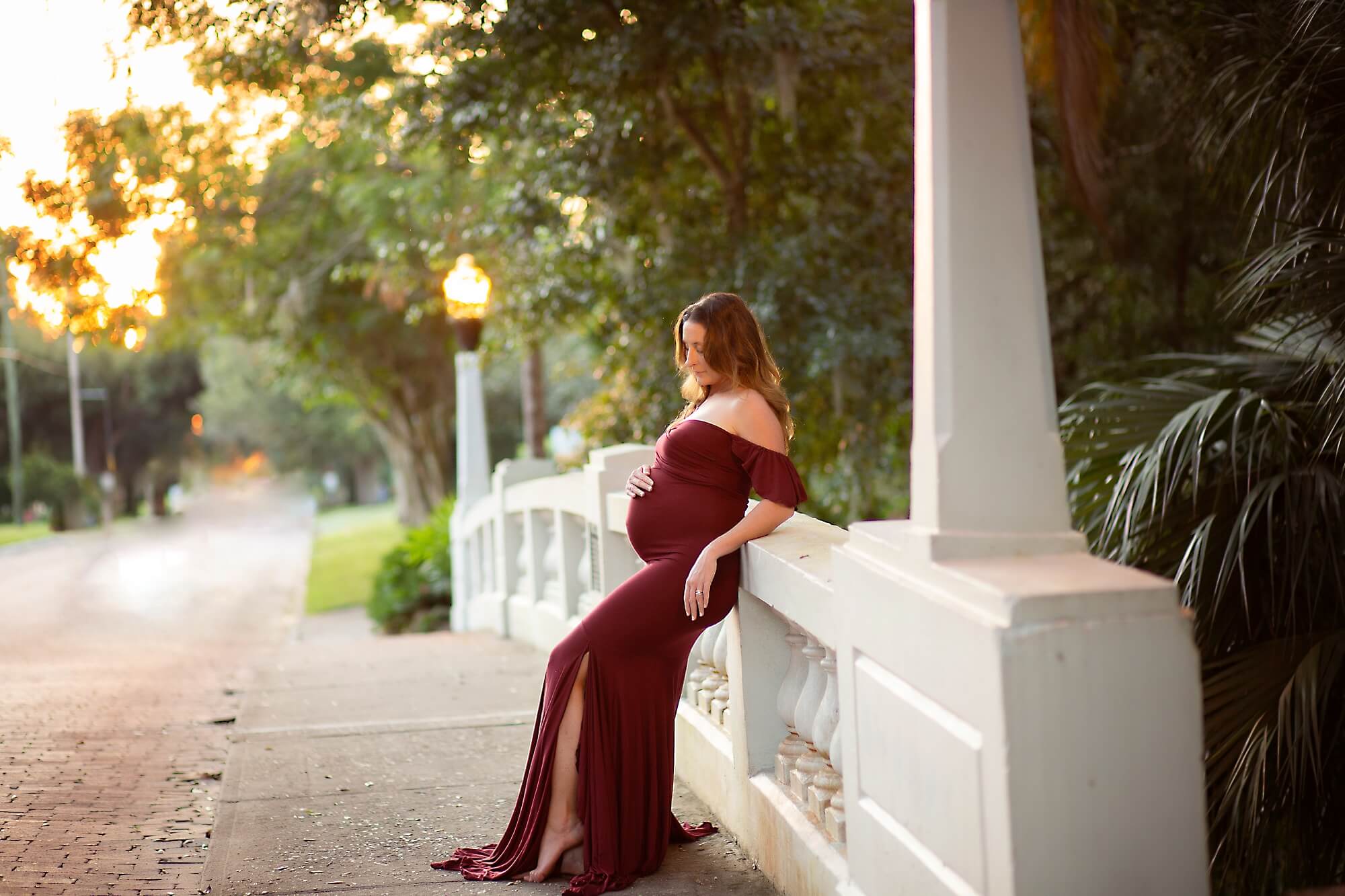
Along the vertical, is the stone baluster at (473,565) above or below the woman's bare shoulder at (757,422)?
below

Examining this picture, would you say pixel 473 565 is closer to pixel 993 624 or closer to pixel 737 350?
pixel 737 350

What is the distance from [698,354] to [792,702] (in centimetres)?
120

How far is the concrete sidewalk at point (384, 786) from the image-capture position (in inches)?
165

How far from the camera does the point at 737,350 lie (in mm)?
4281

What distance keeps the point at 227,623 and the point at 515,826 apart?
1781 cm

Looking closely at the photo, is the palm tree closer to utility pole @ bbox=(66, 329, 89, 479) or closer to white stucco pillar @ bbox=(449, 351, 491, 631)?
white stucco pillar @ bbox=(449, 351, 491, 631)

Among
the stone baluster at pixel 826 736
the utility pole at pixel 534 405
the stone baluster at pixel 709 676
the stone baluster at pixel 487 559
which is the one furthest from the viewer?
the utility pole at pixel 534 405

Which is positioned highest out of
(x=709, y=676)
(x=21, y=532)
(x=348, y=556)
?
(x=709, y=676)

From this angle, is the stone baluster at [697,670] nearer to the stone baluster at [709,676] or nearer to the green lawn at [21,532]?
the stone baluster at [709,676]

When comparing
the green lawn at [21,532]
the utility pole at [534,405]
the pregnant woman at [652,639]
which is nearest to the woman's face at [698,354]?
the pregnant woman at [652,639]

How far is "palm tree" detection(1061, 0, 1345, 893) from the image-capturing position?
13.7 feet

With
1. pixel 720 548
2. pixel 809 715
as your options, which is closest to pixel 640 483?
pixel 720 548

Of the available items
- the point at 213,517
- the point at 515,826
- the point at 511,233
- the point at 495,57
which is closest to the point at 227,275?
the point at 511,233

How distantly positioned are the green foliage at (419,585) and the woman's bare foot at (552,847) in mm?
13602
